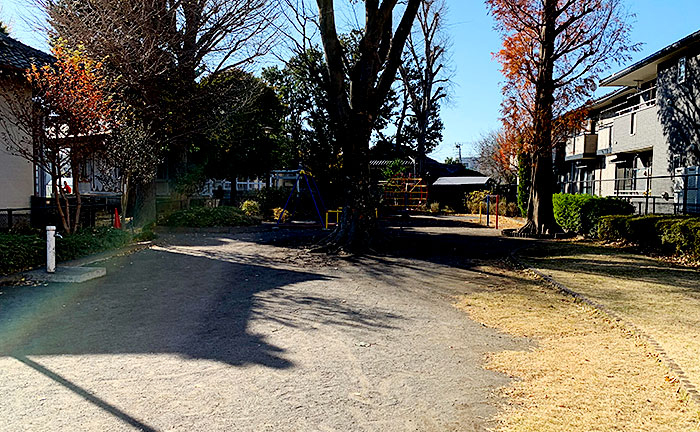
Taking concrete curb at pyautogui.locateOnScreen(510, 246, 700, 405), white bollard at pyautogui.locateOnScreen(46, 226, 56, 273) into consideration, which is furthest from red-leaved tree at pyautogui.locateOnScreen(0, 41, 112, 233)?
concrete curb at pyautogui.locateOnScreen(510, 246, 700, 405)

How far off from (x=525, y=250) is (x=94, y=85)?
11.5m

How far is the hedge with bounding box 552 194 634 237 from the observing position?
16.8 m

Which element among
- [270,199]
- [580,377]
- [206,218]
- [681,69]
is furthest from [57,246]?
[681,69]

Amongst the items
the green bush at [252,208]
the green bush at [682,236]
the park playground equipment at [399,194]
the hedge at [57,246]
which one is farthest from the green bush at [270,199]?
the green bush at [682,236]

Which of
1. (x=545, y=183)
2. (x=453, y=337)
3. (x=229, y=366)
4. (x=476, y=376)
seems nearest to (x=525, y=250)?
(x=545, y=183)

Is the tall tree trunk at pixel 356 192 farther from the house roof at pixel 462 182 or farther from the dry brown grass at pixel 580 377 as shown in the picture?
the house roof at pixel 462 182

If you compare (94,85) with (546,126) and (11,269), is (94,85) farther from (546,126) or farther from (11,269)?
(546,126)

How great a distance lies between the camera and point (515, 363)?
519 centimetres

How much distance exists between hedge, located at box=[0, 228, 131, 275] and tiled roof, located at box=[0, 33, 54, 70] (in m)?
4.14

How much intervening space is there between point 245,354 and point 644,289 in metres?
6.78

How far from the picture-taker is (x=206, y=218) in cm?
2064

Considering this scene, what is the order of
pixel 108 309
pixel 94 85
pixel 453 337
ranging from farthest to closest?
1. pixel 94 85
2. pixel 108 309
3. pixel 453 337

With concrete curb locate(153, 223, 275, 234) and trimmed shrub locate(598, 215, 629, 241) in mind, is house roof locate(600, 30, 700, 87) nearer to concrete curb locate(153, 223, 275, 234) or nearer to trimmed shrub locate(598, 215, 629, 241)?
trimmed shrub locate(598, 215, 629, 241)

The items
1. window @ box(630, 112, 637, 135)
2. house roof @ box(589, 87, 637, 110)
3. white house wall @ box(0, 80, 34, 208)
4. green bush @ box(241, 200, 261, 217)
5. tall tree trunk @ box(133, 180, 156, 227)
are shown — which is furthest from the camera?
green bush @ box(241, 200, 261, 217)
